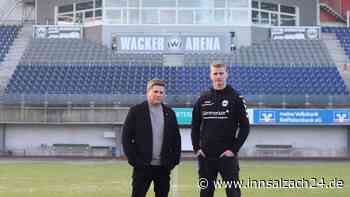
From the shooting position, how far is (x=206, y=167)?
9086 millimetres

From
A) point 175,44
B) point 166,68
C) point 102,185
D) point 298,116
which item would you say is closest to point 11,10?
point 175,44

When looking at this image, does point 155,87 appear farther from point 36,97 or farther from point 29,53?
point 29,53

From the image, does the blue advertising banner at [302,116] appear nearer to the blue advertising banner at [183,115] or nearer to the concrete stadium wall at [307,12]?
the blue advertising banner at [183,115]

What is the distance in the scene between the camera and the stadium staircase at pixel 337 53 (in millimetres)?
41562

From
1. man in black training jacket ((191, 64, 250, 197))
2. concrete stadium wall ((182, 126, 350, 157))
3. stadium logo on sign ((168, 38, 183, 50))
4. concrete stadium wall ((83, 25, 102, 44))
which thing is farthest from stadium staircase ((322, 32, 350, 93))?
man in black training jacket ((191, 64, 250, 197))

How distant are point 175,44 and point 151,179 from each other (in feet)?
109

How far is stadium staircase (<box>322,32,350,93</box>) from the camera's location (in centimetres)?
4156

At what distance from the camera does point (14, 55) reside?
43219mm

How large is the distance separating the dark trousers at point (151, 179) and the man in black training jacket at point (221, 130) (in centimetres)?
53

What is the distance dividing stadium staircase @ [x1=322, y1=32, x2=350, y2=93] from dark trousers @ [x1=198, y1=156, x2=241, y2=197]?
105 ft

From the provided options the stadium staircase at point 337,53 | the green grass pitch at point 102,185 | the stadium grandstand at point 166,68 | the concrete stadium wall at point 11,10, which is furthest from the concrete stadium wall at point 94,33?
the green grass pitch at point 102,185

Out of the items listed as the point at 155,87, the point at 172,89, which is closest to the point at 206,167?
the point at 155,87

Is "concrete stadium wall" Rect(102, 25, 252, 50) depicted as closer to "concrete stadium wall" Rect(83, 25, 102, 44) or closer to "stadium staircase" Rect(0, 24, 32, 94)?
"concrete stadium wall" Rect(83, 25, 102, 44)

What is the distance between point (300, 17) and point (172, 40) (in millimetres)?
9624
